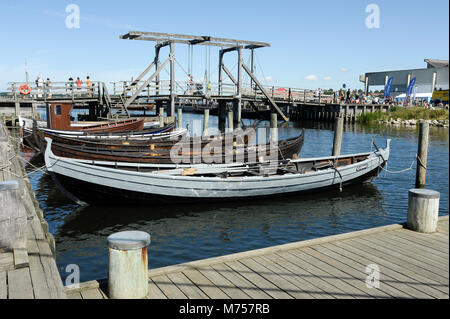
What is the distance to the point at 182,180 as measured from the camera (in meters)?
13.3

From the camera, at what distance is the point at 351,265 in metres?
6.56

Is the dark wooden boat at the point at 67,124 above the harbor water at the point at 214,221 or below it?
above

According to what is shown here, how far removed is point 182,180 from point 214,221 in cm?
182

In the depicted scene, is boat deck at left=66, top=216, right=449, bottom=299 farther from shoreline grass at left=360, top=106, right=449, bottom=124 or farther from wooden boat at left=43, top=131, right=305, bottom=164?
shoreline grass at left=360, top=106, right=449, bottom=124

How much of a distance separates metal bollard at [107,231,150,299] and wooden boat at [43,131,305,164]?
1060cm

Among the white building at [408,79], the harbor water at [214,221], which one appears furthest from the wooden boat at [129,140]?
the white building at [408,79]

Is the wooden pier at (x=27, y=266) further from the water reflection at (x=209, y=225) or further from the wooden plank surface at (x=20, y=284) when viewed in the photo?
the water reflection at (x=209, y=225)

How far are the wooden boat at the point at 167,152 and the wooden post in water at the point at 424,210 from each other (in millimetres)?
8287

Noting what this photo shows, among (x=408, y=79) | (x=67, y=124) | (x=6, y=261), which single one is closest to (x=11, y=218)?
(x=6, y=261)

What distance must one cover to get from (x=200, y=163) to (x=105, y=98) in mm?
18798

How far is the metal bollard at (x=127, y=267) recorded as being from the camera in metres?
5.18

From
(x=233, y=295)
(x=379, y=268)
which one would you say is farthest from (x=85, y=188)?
(x=379, y=268)

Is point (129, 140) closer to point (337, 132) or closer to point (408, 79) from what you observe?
point (337, 132)

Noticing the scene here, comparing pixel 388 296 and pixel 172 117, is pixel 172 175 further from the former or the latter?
pixel 172 117
